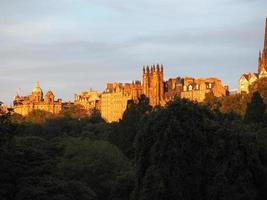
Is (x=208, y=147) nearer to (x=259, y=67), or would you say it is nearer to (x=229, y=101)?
(x=229, y=101)

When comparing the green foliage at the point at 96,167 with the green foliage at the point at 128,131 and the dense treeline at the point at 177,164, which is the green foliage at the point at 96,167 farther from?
the dense treeline at the point at 177,164

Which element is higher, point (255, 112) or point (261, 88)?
point (261, 88)

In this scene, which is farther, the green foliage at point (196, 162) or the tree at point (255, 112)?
the tree at point (255, 112)

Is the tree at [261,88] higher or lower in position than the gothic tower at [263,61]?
lower

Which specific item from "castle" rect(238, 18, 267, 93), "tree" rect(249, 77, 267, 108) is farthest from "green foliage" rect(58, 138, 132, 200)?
"castle" rect(238, 18, 267, 93)

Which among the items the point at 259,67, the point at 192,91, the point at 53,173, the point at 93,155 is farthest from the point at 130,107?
the point at 192,91

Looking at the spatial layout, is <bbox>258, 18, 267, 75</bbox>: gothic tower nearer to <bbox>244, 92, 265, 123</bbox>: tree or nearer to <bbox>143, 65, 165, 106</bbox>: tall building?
<bbox>143, 65, 165, 106</bbox>: tall building

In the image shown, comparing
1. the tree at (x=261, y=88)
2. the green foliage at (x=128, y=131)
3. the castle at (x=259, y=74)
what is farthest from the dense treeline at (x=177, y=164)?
the castle at (x=259, y=74)

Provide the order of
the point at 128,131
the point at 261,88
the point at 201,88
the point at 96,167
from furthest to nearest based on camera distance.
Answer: the point at 201,88 < the point at 261,88 < the point at 128,131 < the point at 96,167

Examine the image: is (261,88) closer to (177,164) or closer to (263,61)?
(263,61)

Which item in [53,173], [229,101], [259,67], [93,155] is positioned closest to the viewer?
[53,173]

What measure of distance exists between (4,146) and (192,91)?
487 feet

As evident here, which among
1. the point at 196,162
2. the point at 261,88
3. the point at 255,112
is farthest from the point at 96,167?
the point at 261,88

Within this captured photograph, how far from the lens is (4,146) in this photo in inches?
1762
